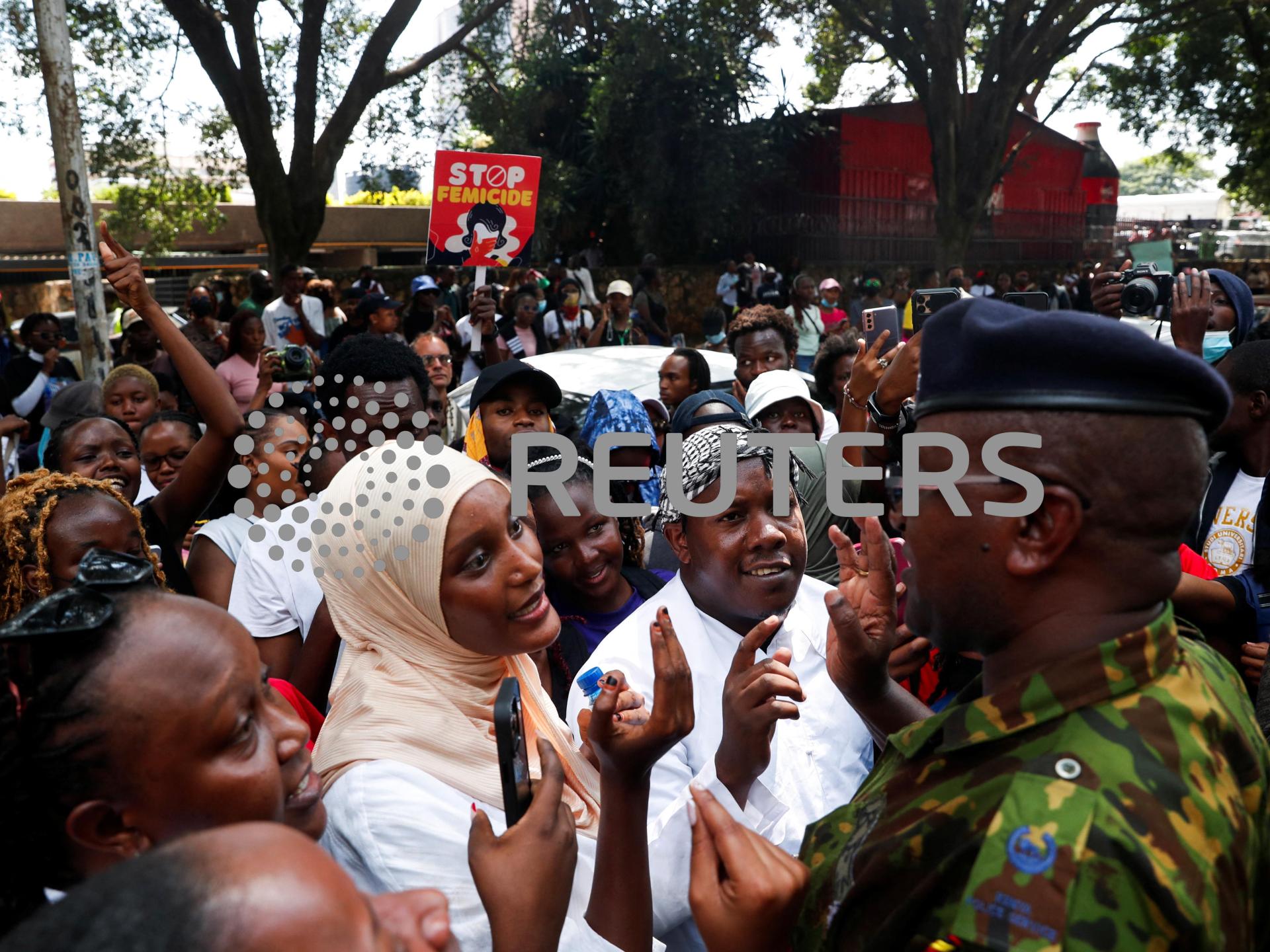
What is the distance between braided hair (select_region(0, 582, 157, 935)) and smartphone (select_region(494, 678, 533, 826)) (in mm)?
521

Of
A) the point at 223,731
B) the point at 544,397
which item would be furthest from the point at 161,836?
the point at 544,397

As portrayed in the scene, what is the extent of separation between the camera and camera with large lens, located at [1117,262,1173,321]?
3.94 metres

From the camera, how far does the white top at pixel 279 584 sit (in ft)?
9.52

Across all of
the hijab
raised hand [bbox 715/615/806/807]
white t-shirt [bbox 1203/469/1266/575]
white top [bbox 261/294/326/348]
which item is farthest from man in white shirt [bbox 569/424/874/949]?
white top [bbox 261/294/326/348]

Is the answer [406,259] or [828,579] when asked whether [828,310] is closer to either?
[828,579]

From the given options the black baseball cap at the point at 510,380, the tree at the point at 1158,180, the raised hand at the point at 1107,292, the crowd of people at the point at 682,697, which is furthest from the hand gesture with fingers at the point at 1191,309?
the tree at the point at 1158,180

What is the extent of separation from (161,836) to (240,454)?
1986mm

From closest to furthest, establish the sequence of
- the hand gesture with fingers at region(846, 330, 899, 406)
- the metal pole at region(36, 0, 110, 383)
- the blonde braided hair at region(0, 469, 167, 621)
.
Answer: the blonde braided hair at region(0, 469, 167, 621)
the hand gesture with fingers at region(846, 330, 899, 406)
the metal pole at region(36, 0, 110, 383)

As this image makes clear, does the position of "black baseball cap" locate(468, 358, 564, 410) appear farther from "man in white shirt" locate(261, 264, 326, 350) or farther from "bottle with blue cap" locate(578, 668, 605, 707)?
"man in white shirt" locate(261, 264, 326, 350)

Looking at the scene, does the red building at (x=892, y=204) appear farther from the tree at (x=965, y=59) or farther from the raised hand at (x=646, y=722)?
the raised hand at (x=646, y=722)

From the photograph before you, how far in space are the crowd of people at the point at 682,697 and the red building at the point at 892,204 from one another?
19.6 metres

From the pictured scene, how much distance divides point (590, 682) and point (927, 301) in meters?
1.73

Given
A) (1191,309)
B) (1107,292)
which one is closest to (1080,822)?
(1191,309)

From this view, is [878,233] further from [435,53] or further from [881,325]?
[881,325]
